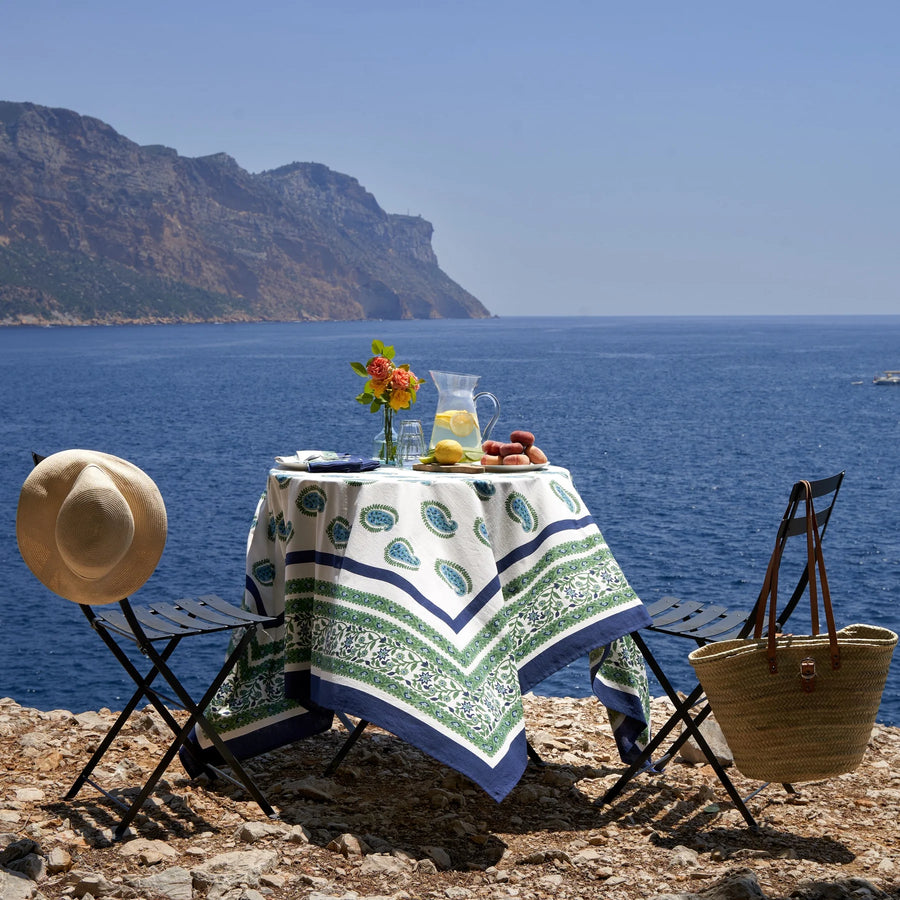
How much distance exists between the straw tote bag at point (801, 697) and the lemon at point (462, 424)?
4.92ft

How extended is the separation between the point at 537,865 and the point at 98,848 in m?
1.43

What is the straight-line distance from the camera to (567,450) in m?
42.0

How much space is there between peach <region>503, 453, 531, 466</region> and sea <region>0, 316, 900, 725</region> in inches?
333

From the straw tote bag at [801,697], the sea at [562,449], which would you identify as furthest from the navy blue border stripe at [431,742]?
the sea at [562,449]

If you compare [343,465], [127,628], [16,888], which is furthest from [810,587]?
[16,888]

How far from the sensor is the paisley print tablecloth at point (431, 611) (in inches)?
157

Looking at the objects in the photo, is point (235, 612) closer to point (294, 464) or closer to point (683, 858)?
point (294, 464)

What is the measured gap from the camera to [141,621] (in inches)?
169

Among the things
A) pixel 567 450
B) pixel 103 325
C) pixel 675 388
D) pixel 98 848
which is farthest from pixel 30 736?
pixel 103 325

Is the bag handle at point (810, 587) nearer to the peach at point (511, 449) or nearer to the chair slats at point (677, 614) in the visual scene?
the chair slats at point (677, 614)

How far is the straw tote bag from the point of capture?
371 centimetres

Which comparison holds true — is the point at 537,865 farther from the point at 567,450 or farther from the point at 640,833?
the point at 567,450

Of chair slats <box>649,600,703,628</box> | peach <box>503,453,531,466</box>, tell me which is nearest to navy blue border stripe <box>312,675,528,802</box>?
chair slats <box>649,600,703,628</box>

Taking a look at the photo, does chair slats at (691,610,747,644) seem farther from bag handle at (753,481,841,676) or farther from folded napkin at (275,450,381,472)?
folded napkin at (275,450,381,472)
